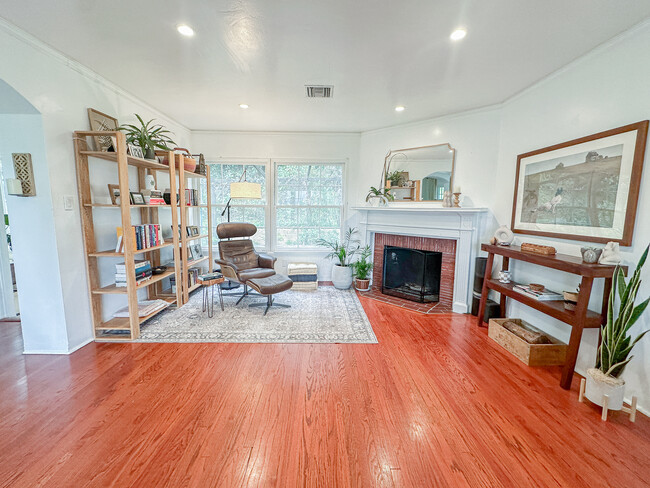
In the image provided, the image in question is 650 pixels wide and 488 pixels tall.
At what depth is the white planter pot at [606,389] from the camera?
1684 mm

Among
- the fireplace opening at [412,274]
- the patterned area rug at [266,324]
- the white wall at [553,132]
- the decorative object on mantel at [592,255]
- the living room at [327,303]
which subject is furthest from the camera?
the fireplace opening at [412,274]

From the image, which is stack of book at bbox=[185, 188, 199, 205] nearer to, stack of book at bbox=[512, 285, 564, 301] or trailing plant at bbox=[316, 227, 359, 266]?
trailing plant at bbox=[316, 227, 359, 266]

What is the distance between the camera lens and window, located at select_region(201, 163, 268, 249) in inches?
180

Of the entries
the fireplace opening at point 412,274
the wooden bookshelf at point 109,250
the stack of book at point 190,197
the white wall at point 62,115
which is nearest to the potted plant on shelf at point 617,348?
the fireplace opening at point 412,274

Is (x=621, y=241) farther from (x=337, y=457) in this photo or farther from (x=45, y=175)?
(x=45, y=175)

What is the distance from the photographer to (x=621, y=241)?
1.90 meters

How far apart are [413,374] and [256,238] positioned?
11.3ft

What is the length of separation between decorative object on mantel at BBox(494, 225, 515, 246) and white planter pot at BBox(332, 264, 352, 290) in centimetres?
216

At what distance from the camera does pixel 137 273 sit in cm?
275

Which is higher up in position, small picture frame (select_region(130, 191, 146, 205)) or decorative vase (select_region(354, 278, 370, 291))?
small picture frame (select_region(130, 191, 146, 205))

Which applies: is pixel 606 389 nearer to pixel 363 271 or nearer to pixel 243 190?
pixel 363 271

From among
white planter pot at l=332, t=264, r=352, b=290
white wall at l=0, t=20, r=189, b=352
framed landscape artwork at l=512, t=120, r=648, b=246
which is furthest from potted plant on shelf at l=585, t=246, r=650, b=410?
white wall at l=0, t=20, r=189, b=352

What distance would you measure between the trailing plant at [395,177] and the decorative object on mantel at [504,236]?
158 cm

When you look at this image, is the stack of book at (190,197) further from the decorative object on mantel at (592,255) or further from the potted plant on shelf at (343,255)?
the decorative object on mantel at (592,255)
